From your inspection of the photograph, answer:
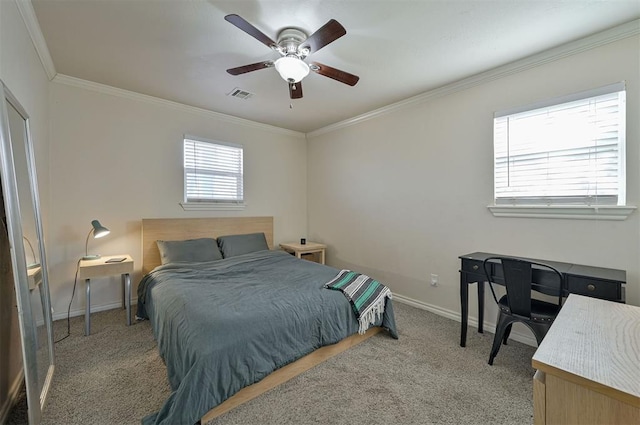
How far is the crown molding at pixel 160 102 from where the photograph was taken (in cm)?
297

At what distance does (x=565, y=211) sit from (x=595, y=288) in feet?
2.40

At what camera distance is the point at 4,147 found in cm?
147

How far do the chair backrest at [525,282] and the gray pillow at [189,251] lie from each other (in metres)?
3.02

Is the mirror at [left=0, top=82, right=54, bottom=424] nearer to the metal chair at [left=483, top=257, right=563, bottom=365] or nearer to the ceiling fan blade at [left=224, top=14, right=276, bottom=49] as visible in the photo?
the ceiling fan blade at [left=224, top=14, right=276, bottom=49]

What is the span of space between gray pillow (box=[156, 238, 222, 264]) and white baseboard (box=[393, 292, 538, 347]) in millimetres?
2401

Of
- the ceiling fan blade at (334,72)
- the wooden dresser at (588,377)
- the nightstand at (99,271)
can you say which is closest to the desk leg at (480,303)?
the wooden dresser at (588,377)

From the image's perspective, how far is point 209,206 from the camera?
3.94 meters

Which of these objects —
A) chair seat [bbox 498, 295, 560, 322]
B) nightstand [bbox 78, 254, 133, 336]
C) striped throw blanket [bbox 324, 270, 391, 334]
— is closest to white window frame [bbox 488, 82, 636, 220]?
chair seat [bbox 498, 295, 560, 322]

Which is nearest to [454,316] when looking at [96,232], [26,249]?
[26,249]

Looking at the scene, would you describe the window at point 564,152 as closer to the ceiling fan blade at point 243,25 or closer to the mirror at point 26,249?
the ceiling fan blade at point 243,25

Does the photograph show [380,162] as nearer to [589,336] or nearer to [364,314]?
[364,314]

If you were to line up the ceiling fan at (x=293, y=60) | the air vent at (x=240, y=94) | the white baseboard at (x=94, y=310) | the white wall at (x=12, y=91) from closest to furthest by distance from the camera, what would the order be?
the white wall at (x=12, y=91) < the ceiling fan at (x=293, y=60) < the white baseboard at (x=94, y=310) < the air vent at (x=240, y=94)

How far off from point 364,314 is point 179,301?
4.79 ft

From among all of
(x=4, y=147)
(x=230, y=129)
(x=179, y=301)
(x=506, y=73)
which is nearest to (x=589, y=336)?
(x=179, y=301)
